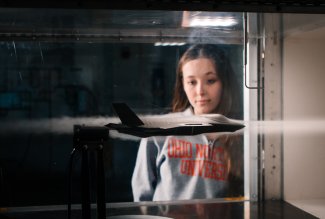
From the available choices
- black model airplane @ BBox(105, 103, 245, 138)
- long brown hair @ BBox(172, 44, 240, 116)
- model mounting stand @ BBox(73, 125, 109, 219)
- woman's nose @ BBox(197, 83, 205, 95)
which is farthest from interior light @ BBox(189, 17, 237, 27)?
model mounting stand @ BBox(73, 125, 109, 219)

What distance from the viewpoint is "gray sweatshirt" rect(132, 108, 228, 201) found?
2746 mm

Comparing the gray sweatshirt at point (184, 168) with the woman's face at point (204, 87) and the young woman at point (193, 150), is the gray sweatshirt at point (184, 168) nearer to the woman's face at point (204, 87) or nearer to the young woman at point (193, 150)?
the young woman at point (193, 150)

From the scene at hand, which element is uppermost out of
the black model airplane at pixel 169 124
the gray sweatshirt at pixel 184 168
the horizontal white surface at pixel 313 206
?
the black model airplane at pixel 169 124

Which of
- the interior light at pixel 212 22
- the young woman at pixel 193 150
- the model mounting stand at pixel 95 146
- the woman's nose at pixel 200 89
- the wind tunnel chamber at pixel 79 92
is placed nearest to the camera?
the model mounting stand at pixel 95 146

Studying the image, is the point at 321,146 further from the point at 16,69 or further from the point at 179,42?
the point at 16,69

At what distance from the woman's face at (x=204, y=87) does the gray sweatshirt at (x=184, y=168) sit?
0.21 m

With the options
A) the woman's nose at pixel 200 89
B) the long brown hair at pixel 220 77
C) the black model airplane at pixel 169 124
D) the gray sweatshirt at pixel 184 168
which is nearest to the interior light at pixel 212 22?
the long brown hair at pixel 220 77

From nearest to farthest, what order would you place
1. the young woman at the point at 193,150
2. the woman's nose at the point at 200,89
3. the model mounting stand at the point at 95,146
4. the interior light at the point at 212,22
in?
1. the model mounting stand at the point at 95,146
2. the interior light at the point at 212,22
3. the young woman at the point at 193,150
4. the woman's nose at the point at 200,89

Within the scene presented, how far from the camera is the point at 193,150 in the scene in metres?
2.79

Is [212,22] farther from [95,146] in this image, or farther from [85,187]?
[85,187]

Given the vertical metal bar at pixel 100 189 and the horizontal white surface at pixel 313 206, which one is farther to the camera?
the horizontal white surface at pixel 313 206

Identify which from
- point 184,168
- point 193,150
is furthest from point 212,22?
point 184,168

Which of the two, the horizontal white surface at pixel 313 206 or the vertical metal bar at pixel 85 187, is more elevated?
the vertical metal bar at pixel 85 187

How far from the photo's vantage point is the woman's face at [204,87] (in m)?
2.82
